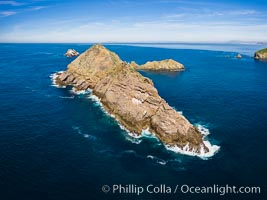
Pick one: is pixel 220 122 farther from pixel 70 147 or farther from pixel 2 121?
pixel 2 121

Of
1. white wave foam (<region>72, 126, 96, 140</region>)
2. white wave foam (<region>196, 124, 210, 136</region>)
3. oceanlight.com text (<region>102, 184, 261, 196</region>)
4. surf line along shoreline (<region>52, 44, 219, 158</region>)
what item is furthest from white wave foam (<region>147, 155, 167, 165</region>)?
white wave foam (<region>196, 124, 210, 136</region>)

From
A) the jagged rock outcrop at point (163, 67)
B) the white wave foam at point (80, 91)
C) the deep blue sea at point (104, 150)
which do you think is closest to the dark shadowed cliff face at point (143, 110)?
the white wave foam at point (80, 91)

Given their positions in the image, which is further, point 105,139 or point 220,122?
point 220,122

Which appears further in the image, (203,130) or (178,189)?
(203,130)

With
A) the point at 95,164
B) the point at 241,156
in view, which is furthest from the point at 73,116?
the point at 241,156

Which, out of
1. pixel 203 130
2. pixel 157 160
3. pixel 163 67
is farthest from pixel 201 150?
pixel 163 67

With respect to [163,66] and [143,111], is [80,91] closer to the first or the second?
[143,111]

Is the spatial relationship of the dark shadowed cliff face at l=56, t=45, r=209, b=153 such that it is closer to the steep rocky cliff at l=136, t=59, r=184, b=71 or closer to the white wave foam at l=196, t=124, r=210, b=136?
the white wave foam at l=196, t=124, r=210, b=136

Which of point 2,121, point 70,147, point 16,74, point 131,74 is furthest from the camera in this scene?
point 16,74

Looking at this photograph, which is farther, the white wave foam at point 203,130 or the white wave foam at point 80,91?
the white wave foam at point 80,91

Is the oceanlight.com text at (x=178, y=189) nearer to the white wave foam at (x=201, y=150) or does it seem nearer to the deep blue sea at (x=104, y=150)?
the deep blue sea at (x=104, y=150)

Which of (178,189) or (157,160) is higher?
(157,160)
